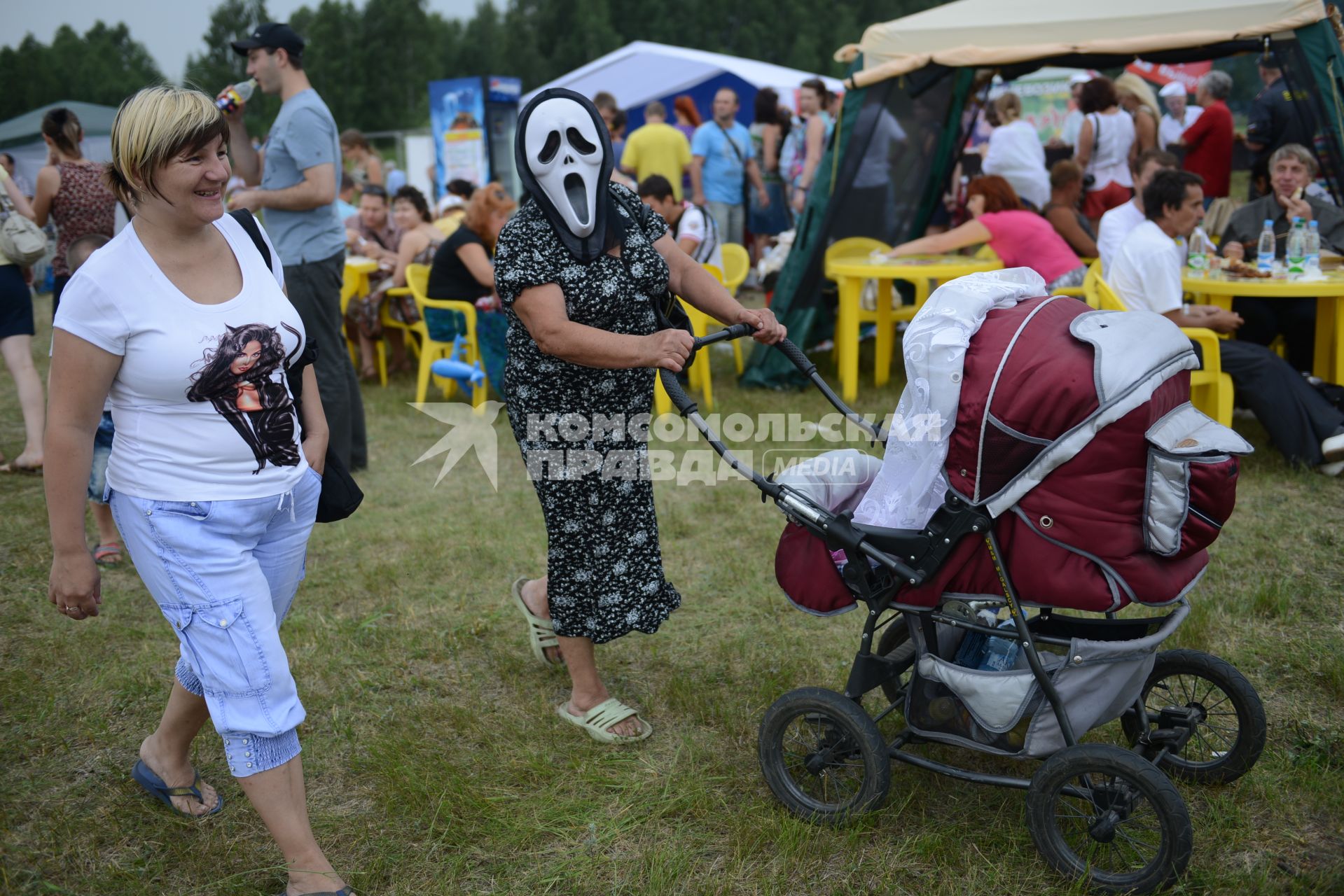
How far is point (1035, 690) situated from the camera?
7.61 feet

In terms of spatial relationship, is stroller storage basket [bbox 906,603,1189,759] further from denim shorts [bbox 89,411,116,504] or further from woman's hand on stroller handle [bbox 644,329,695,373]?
denim shorts [bbox 89,411,116,504]

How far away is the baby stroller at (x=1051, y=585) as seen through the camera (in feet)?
7.14

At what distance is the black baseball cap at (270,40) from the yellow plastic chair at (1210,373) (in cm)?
410

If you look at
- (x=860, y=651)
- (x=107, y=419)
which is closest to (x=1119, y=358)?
(x=860, y=651)

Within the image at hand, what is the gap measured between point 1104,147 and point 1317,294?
11.5 feet

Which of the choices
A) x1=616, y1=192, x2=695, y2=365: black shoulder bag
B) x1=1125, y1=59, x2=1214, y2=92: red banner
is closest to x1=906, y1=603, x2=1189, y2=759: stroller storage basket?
x1=616, y1=192, x2=695, y2=365: black shoulder bag

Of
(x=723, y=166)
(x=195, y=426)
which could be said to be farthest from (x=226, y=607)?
(x=723, y=166)

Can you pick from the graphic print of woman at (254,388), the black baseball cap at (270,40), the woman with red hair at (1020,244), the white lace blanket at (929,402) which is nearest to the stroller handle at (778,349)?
the white lace blanket at (929,402)

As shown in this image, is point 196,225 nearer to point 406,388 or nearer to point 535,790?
point 535,790

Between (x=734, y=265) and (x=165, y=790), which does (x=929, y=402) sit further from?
(x=734, y=265)

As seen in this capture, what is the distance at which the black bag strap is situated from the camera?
7.73ft

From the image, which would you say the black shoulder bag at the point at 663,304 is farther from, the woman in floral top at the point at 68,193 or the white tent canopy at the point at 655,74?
the white tent canopy at the point at 655,74

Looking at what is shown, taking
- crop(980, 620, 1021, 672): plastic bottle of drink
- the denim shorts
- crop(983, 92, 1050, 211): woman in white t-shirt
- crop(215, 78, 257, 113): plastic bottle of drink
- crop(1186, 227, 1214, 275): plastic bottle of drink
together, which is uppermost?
crop(215, 78, 257, 113): plastic bottle of drink

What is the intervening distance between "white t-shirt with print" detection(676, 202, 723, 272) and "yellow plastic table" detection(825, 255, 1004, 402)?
2.65 ft
